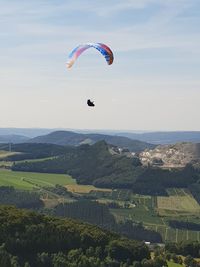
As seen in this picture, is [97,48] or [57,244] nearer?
[97,48]

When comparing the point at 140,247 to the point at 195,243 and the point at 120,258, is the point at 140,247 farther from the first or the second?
the point at 195,243

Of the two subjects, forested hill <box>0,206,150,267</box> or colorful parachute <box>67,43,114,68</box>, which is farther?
forested hill <box>0,206,150,267</box>

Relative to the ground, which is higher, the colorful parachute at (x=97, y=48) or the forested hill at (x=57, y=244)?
the colorful parachute at (x=97, y=48)

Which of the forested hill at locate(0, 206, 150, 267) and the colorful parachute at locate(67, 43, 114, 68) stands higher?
the colorful parachute at locate(67, 43, 114, 68)

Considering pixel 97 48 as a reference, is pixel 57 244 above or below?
below

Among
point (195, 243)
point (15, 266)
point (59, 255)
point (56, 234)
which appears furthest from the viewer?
point (195, 243)

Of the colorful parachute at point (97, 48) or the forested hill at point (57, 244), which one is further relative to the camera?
the forested hill at point (57, 244)

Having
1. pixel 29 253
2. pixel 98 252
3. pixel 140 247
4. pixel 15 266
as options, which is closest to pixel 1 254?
pixel 15 266

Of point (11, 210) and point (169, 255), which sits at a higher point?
point (11, 210)
